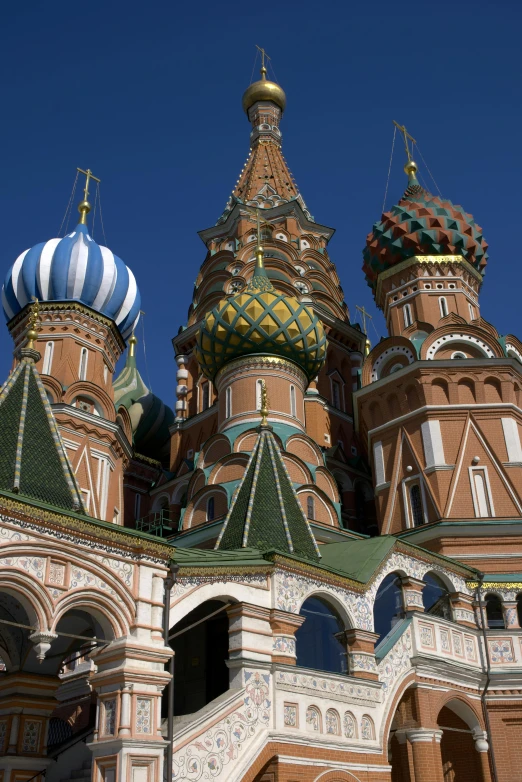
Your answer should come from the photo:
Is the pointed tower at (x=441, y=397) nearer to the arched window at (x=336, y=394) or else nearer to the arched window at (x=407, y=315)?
the arched window at (x=407, y=315)

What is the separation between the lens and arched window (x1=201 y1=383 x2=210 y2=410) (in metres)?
20.5

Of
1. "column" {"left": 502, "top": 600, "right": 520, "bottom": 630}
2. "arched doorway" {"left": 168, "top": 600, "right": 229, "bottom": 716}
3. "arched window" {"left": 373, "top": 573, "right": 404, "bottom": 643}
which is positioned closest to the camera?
"arched doorway" {"left": 168, "top": 600, "right": 229, "bottom": 716}

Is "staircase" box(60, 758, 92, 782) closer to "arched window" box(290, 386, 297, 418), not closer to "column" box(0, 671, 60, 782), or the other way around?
"column" box(0, 671, 60, 782)

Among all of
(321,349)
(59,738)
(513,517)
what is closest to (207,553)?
(59,738)

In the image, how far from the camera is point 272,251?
21.2 metres

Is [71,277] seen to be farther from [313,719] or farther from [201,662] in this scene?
[313,719]

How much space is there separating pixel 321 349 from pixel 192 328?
17.5 feet

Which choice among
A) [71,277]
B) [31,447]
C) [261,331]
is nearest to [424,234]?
[261,331]

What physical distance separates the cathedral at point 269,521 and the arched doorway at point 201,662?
0.03 meters

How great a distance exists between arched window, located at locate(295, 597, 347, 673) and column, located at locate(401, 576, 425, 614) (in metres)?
1.36

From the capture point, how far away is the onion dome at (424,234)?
18.7 metres

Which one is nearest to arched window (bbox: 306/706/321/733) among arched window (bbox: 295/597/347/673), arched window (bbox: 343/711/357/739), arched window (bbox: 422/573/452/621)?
arched window (bbox: 343/711/357/739)

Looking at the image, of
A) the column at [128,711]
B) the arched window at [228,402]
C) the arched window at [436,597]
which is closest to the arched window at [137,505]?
the arched window at [228,402]

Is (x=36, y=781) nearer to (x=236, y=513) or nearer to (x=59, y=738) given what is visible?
(x=59, y=738)
